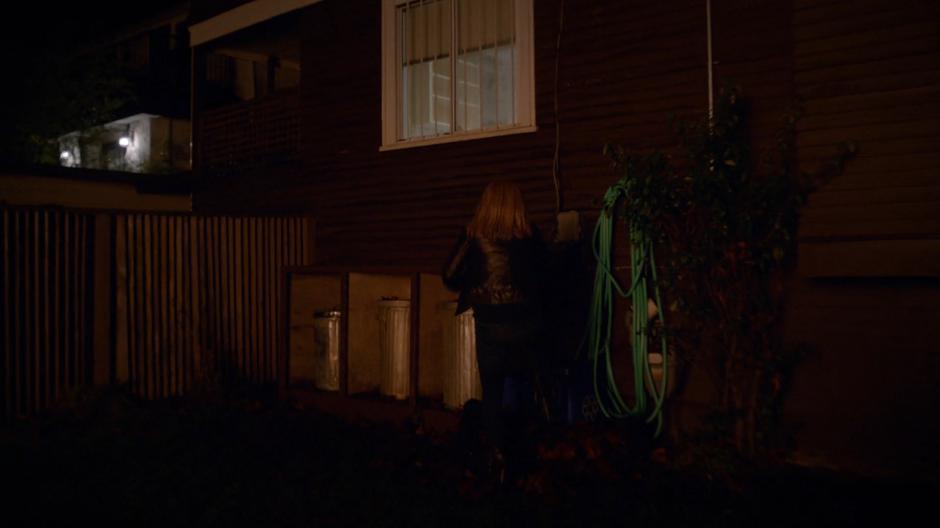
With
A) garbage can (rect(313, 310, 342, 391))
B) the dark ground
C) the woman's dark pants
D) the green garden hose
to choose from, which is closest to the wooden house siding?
the green garden hose

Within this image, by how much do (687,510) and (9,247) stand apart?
5.81 metres

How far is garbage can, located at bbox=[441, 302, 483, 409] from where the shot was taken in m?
5.43

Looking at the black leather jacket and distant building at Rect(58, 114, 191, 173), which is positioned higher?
distant building at Rect(58, 114, 191, 173)

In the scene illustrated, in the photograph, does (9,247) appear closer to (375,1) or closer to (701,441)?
(375,1)

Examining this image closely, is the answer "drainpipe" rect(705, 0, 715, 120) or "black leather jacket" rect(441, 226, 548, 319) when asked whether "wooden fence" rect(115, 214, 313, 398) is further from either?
"drainpipe" rect(705, 0, 715, 120)

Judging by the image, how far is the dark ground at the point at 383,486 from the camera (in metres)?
4.01

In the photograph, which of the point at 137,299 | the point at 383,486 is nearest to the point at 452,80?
the point at 137,299

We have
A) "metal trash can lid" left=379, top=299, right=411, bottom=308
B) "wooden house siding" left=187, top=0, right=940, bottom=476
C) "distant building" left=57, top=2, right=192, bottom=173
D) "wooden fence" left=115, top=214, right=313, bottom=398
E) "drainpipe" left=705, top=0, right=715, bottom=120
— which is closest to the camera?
"wooden house siding" left=187, top=0, right=940, bottom=476

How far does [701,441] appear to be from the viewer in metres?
4.50

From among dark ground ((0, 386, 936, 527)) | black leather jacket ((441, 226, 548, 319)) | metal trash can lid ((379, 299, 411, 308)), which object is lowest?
dark ground ((0, 386, 936, 527))

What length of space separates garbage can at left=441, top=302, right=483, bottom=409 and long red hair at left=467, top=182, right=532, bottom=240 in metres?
1.20

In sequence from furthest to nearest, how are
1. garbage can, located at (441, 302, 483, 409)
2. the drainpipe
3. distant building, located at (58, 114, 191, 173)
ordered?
distant building, located at (58, 114, 191, 173) < garbage can, located at (441, 302, 483, 409) < the drainpipe

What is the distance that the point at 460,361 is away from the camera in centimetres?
547

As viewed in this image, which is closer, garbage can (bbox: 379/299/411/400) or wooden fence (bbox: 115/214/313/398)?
garbage can (bbox: 379/299/411/400)
